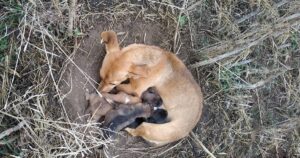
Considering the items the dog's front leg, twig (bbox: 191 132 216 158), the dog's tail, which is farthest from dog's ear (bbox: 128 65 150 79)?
twig (bbox: 191 132 216 158)

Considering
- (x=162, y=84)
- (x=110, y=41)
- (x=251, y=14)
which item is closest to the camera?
(x=110, y=41)

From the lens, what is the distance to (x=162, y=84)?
5.21 m

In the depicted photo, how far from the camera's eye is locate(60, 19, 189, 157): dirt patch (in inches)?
189

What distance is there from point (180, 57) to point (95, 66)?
100 centimetres

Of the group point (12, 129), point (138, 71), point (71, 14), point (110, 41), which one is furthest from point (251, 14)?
point (12, 129)

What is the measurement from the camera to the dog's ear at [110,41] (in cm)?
474

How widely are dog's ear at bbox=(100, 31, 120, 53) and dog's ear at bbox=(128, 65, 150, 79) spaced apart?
8.6 inches

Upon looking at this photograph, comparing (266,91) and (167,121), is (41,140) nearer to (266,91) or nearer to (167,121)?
(167,121)

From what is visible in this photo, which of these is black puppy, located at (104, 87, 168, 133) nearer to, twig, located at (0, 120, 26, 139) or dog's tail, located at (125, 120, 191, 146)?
dog's tail, located at (125, 120, 191, 146)

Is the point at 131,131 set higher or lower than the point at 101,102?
lower

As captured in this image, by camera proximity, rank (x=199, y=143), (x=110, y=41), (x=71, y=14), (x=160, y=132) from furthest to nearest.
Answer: (x=199, y=143) < (x=160, y=132) < (x=110, y=41) < (x=71, y=14)

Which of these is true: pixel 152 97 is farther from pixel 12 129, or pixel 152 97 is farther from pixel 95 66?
pixel 12 129

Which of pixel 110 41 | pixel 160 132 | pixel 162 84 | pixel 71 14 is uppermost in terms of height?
pixel 71 14

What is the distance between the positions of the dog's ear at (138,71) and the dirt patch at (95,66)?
322 millimetres
